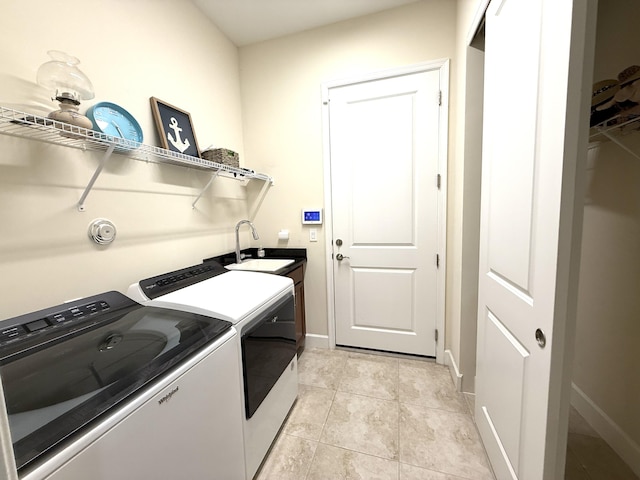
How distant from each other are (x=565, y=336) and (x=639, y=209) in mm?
977

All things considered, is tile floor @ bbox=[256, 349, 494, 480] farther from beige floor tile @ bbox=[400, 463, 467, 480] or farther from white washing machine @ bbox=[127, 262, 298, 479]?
white washing machine @ bbox=[127, 262, 298, 479]

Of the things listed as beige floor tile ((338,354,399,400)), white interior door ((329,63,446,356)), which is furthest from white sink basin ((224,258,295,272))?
beige floor tile ((338,354,399,400))

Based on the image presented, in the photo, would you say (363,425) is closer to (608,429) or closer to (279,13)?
(608,429)

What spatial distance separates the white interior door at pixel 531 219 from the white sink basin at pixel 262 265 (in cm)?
135

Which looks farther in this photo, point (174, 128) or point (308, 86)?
point (308, 86)

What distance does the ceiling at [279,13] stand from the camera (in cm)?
186

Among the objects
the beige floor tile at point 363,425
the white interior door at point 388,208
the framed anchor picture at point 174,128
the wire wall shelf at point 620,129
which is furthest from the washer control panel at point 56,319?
the wire wall shelf at point 620,129

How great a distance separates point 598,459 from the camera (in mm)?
1259

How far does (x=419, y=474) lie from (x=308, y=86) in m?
2.69

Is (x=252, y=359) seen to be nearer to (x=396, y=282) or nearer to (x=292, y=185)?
(x=396, y=282)

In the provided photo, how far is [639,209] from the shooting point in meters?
1.19

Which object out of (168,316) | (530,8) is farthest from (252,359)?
(530,8)

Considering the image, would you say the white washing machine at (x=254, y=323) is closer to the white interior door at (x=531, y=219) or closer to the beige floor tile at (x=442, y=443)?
the beige floor tile at (x=442, y=443)

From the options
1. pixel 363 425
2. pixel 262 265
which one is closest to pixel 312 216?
pixel 262 265
